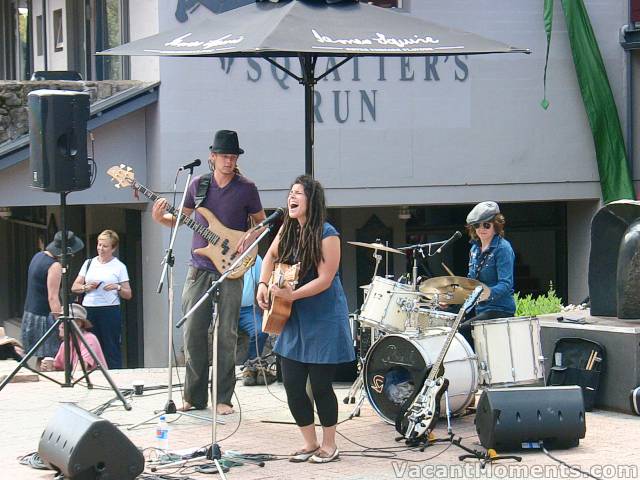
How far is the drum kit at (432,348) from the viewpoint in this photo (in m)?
8.53

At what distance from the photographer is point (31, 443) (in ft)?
27.2

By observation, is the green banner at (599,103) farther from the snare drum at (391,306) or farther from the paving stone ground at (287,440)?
the snare drum at (391,306)

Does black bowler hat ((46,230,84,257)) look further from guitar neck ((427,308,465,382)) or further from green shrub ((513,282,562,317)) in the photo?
green shrub ((513,282,562,317))

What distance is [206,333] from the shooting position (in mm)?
8891

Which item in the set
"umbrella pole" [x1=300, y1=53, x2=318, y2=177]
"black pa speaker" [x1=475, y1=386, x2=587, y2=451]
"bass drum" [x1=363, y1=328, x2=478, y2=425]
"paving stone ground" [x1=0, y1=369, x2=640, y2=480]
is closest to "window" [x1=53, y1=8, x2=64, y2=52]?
"paving stone ground" [x1=0, y1=369, x2=640, y2=480]

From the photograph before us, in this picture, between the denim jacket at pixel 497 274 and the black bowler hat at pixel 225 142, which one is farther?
the denim jacket at pixel 497 274

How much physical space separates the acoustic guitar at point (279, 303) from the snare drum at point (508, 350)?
6.22 ft

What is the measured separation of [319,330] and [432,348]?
4.15ft

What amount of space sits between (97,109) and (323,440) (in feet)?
24.9

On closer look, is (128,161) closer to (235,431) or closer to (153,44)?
(153,44)

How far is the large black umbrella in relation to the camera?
8.00m

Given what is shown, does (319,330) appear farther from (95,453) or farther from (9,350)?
(9,350)

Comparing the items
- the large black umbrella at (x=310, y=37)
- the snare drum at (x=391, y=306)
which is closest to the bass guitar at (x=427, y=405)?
the snare drum at (x=391, y=306)

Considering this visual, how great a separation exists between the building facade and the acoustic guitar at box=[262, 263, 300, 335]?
6.96m
